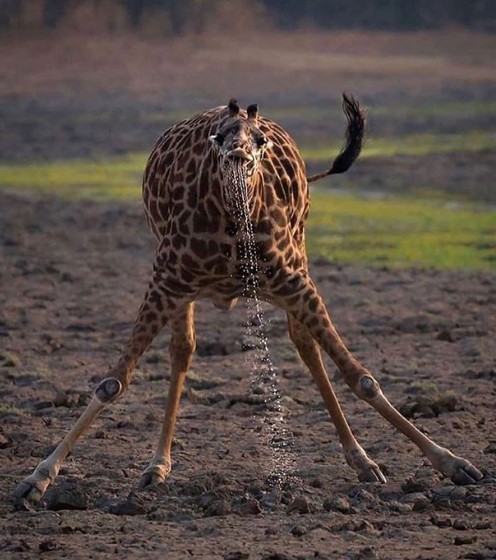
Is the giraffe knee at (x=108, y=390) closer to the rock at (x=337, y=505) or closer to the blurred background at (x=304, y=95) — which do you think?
the rock at (x=337, y=505)

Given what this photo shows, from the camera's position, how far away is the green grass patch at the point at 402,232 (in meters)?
14.5

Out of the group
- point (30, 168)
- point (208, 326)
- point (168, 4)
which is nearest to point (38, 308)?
point (208, 326)

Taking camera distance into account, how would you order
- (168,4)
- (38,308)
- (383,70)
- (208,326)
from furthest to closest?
(168,4), (383,70), (38,308), (208,326)

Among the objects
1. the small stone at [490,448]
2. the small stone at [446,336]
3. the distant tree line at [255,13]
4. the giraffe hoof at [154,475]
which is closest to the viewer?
the giraffe hoof at [154,475]

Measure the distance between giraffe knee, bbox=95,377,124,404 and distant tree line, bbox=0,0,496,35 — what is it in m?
32.1

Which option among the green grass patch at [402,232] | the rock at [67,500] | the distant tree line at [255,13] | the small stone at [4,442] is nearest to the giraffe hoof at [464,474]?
the rock at [67,500]

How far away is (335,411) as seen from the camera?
24.8ft

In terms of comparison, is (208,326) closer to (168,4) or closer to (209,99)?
(209,99)

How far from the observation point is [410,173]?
71.5 feet

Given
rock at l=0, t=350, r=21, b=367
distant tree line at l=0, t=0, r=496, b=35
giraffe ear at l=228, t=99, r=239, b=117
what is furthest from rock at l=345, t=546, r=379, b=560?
distant tree line at l=0, t=0, r=496, b=35

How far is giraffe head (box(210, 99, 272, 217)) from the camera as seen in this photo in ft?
21.6

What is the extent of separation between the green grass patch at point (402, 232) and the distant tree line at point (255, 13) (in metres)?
21.4

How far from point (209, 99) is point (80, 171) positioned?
10.5 m

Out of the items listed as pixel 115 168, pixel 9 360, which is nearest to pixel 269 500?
pixel 9 360
